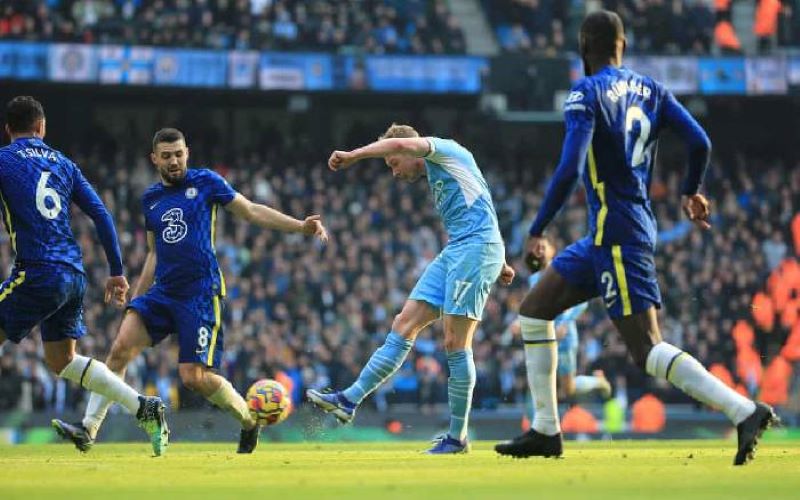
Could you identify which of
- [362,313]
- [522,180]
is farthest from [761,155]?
[362,313]

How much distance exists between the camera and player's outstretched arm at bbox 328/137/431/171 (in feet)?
29.4

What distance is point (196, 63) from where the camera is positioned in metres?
28.8

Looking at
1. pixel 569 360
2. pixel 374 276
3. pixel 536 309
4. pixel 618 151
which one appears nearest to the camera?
pixel 618 151

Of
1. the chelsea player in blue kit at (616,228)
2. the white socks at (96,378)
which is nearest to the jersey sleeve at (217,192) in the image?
the white socks at (96,378)

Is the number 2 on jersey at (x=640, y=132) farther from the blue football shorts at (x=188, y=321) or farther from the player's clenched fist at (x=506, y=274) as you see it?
the blue football shorts at (x=188, y=321)

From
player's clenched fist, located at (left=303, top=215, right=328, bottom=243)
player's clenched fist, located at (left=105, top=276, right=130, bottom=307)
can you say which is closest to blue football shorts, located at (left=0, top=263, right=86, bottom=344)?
player's clenched fist, located at (left=105, top=276, right=130, bottom=307)

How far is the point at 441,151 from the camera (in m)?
9.88

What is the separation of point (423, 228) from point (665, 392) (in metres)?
8.11

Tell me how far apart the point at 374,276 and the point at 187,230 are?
15.9 meters

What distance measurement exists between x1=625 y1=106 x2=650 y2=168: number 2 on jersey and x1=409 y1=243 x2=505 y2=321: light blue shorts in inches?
88.4

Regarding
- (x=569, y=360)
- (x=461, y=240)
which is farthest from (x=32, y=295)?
(x=569, y=360)

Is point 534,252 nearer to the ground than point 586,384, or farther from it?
farther from it

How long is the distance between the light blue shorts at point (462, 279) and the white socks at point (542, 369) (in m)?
1.47

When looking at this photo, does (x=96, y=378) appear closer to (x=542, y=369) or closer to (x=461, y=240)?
(x=461, y=240)
